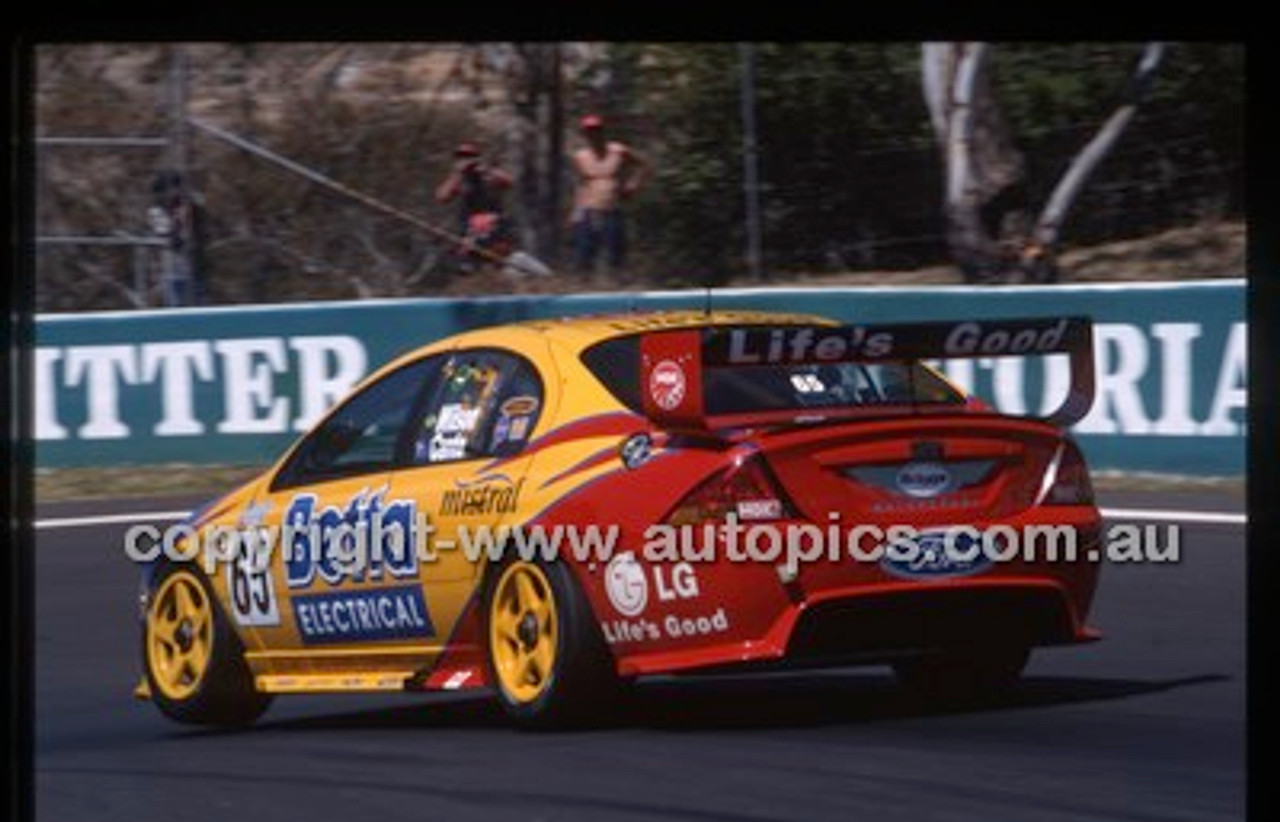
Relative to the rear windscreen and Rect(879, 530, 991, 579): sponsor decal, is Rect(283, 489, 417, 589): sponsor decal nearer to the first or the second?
the rear windscreen

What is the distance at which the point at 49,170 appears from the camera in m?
18.2

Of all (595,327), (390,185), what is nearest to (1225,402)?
(390,185)

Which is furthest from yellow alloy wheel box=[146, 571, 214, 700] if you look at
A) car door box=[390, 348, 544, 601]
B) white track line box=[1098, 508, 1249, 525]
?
white track line box=[1098, 508, 1249, 525]

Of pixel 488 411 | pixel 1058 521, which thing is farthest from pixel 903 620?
pixel 488 411

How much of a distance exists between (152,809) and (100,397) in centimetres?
955

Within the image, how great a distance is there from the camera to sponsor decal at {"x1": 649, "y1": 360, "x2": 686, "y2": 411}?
7.27 meters

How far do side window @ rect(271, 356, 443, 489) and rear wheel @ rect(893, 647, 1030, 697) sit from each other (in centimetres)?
167

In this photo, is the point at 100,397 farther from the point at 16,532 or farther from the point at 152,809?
the point at 16,532

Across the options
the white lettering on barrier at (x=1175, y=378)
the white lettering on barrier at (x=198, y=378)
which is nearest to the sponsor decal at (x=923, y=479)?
the white lettering on barrier at (x=1175, y=378)

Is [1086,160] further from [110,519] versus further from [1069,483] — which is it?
[1069,483]

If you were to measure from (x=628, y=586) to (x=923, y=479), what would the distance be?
2.77ft

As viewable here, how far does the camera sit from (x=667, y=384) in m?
7.33

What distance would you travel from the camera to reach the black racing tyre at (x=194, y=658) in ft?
28.1

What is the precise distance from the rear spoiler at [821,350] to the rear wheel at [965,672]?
813 millimetres
